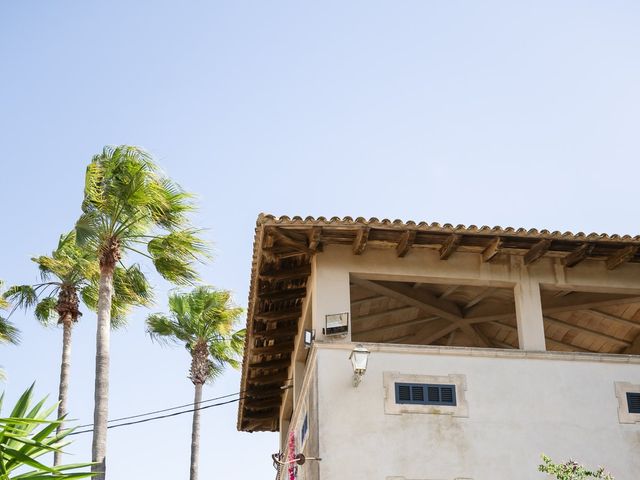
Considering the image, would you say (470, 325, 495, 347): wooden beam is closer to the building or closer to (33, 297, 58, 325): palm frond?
the building

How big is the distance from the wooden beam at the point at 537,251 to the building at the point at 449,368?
0.02 m

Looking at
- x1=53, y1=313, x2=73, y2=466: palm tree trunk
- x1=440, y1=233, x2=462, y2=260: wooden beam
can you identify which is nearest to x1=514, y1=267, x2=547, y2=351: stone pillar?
x1=440, y1=233, x2=462, y2=260: wooden beam

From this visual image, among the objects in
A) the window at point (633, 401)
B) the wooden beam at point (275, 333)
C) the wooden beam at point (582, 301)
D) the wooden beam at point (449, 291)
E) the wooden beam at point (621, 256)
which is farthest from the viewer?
the wooden beam at point (275, 333)

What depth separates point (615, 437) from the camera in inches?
632

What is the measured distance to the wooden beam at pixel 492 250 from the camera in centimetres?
1675

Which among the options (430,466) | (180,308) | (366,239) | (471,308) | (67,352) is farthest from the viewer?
(180,308)

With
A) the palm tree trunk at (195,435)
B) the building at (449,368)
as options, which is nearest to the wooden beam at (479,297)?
the building at (449,368)

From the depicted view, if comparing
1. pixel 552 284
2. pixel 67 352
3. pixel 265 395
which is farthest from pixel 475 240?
pixel 67 352

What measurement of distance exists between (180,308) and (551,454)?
17.6 meters

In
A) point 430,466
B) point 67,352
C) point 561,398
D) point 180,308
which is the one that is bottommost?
point 430,466

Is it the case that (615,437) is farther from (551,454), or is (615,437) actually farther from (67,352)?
(67,352)

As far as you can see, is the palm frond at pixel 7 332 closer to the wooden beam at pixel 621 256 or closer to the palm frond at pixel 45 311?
the palm frond at pixel 45 311

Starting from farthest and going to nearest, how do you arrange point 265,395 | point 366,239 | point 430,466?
point 265,395 → point 366,239 → point 430,466

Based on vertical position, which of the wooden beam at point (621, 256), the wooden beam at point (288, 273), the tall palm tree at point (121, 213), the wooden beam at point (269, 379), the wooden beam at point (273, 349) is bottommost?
the wooden beam at point (269, 379)
